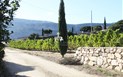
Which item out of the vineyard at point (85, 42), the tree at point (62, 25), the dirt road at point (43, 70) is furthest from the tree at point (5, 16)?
the tree at point (62, 25)

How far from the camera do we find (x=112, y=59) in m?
21.1

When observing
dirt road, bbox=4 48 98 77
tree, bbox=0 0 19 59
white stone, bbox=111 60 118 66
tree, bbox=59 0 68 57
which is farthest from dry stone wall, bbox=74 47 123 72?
tree, bbox=0 0 19 59

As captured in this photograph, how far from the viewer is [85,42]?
36.7 meters

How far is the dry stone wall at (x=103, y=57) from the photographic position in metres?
20.2

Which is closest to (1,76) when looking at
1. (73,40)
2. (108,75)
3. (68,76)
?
(68,76)

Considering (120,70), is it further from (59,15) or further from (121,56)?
(59,15)

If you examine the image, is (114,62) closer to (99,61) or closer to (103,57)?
(103,57)

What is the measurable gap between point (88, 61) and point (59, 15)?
10068mm

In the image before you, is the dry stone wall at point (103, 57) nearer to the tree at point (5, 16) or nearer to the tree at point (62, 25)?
the tree at point (62, 25)

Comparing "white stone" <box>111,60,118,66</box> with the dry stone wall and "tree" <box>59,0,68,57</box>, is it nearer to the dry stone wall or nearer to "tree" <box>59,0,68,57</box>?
the dry stone wall

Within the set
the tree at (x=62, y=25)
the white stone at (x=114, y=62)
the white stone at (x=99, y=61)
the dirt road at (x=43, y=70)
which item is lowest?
the dirt road at (x=43, y=70)

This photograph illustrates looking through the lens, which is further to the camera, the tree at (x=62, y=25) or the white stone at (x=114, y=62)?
the tree at (x=62, y=25)

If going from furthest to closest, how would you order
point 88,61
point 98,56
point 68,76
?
point 88,61 → point 98,56 → point 68,76

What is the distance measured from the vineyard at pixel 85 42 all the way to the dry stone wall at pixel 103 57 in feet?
4.29
